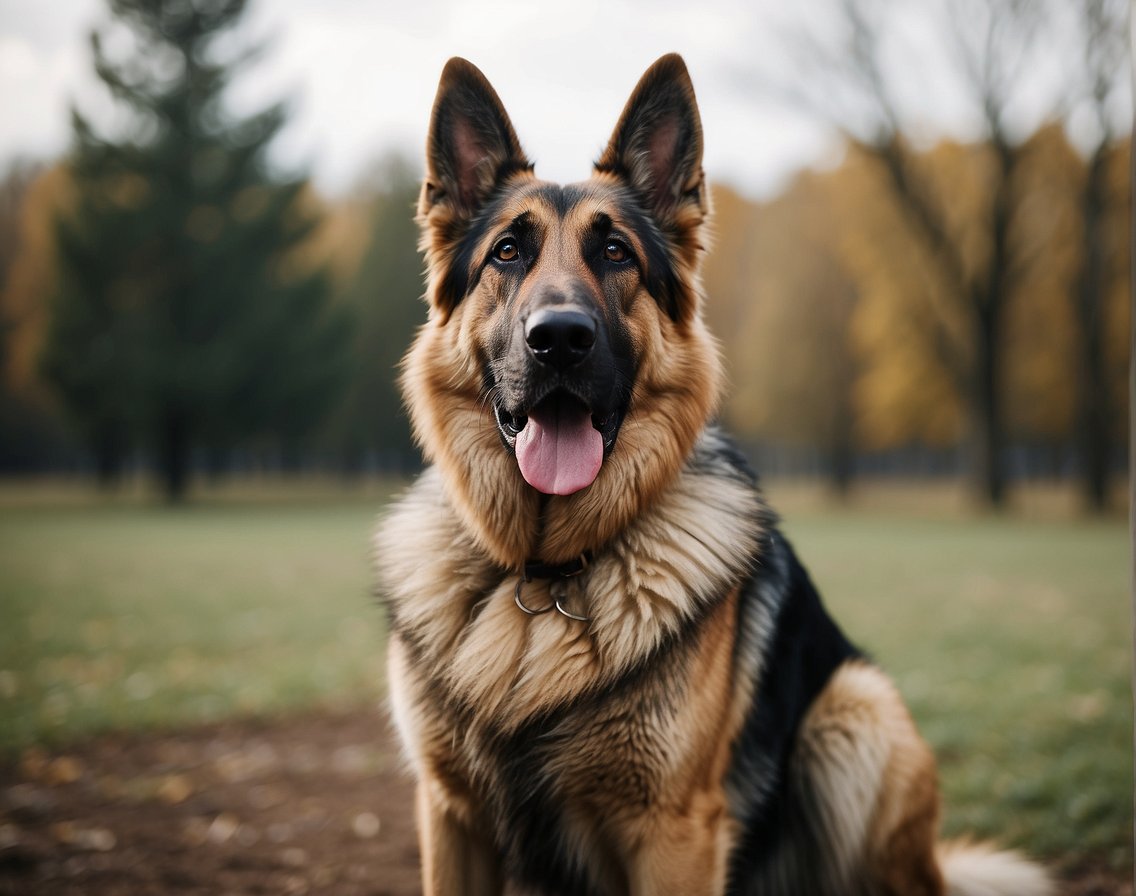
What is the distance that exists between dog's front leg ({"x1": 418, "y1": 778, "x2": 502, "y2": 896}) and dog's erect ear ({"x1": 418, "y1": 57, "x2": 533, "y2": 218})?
1.97 m

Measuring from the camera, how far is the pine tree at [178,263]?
981 inches

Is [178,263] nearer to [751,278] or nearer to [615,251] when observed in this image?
[751,278]

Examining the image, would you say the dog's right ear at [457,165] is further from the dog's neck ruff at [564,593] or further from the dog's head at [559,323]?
the dog's neck ruff at [564,593]

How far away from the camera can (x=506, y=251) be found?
2783 mm

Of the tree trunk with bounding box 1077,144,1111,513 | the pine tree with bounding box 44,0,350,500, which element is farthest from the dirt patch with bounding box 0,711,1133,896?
the pine tree with bounding box 44,0,350,500

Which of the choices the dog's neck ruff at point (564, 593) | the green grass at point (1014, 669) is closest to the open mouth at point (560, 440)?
the dog's neck ruff at point (564, 593)

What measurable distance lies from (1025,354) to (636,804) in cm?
2710

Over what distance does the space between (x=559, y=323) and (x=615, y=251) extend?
0.54m

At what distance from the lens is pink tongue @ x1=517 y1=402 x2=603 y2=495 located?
2531mm

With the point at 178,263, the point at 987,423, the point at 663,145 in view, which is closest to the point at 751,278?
the point at 987,423

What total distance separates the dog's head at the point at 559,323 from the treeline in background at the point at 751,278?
60.7 feet

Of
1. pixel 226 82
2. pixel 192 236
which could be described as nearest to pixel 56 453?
pixel 192 236

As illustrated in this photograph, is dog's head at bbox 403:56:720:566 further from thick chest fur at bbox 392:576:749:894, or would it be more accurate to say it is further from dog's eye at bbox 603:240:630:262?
thick chest fur at bbox 392:576:749:894

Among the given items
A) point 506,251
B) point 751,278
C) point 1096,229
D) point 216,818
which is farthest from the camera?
point 751,278
